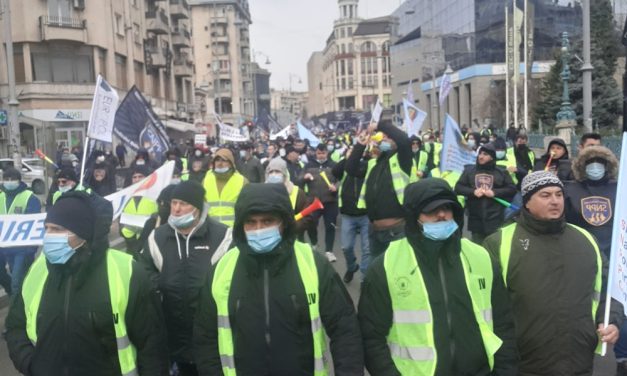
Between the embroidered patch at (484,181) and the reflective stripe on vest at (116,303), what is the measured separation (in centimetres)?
503

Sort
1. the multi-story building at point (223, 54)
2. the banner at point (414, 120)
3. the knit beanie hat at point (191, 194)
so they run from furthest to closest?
the multi-story building at point (223, 54)
the banner at point (414, 120)
the knit beanie hat at point (191, 194)

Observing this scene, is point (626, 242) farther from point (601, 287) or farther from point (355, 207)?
point (355, 207)

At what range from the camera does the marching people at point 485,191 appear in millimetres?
7363

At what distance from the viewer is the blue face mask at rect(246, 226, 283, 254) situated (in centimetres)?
303

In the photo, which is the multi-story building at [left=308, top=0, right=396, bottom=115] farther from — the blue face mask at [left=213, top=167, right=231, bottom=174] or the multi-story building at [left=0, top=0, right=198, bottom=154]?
the blue face mask at [left=213, top=167, right=231, bottom=174]

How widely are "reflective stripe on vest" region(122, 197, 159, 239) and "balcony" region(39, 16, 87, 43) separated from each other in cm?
3460

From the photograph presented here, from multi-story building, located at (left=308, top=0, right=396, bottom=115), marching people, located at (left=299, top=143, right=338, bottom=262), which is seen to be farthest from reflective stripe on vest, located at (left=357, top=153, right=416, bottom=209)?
multi-story building, located at (left=308, top=0, right=396, bottom=115)

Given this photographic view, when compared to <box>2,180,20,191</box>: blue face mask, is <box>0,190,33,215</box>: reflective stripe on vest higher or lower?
lower

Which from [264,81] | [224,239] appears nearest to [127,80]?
[224,239]

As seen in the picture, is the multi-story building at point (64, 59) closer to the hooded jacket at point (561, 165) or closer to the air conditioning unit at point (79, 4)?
the air conditioning unit at point (79, 4)

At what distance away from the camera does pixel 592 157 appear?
5586mm

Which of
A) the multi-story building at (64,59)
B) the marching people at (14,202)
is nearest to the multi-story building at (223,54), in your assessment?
the multi-story building at (64,59)

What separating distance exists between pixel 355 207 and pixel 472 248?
4.93 m

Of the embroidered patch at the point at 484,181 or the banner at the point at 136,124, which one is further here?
the banner at the point at 136,124
